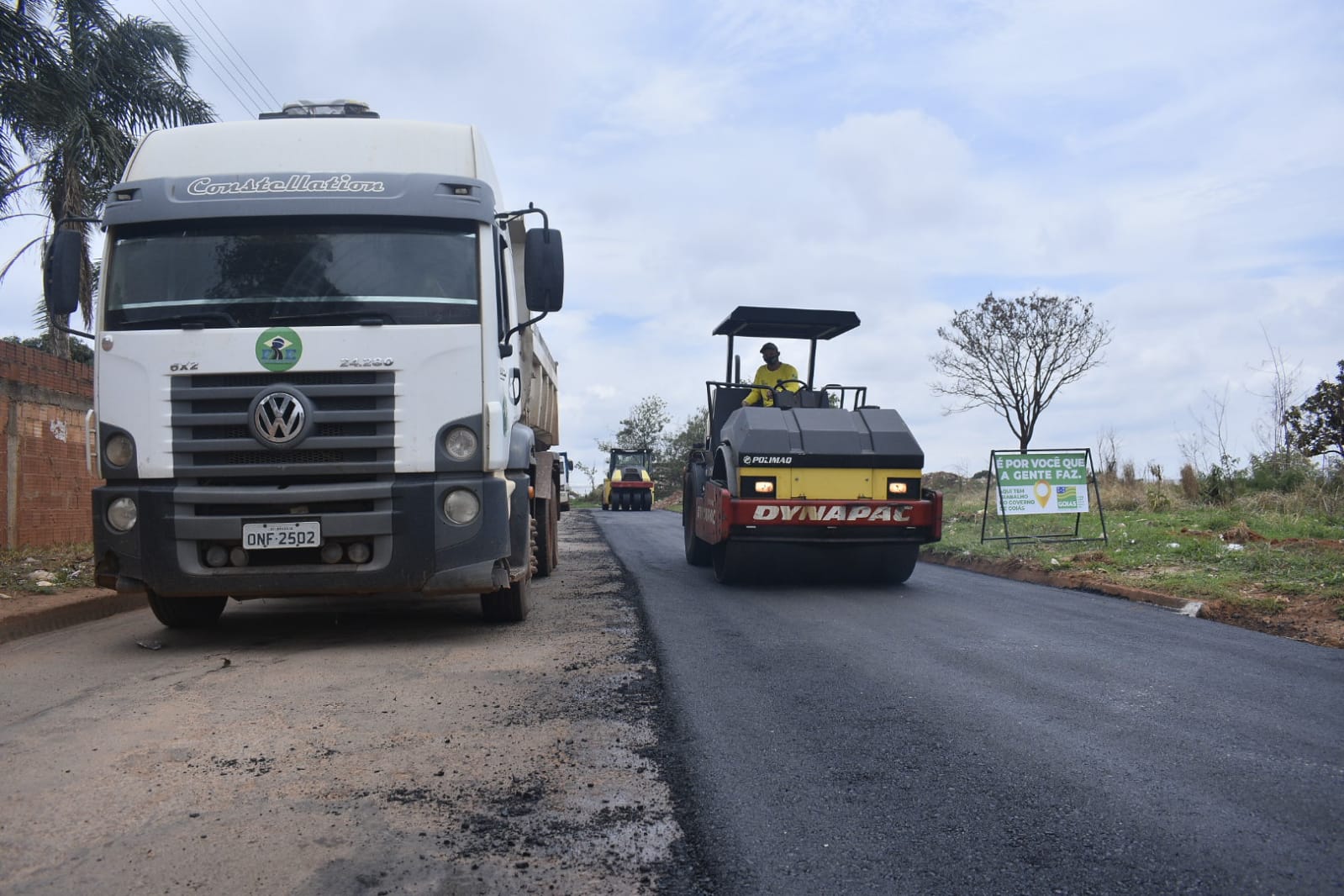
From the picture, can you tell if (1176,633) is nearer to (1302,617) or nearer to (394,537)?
(1302,617)

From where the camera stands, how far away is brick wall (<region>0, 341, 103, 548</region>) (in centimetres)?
1148

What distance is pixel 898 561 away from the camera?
10.2 m

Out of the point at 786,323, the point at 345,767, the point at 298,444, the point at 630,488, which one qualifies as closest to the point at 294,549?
the point at 298,444

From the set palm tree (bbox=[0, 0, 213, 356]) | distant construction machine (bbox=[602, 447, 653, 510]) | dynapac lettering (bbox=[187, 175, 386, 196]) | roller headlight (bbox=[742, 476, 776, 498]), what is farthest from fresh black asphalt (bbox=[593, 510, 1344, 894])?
distant construction machine (bbox=[602, 447, 653, 510])

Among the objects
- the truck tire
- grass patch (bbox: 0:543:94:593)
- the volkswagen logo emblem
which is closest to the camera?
the volkswagen logo emblem

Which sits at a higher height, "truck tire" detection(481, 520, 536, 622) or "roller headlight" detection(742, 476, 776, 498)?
"roller headlight" detection(742, 476, 776, 498)

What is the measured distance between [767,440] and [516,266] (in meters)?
2.81

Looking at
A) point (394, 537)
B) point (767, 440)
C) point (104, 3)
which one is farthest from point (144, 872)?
point (104, 3)

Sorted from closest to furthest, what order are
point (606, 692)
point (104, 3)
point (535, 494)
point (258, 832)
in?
point (258, 832) < point (606, 692) < point (535, 494) < point (104, 3)

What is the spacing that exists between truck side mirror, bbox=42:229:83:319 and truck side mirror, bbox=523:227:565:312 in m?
2.90

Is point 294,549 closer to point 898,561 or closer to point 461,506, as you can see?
point 461,506

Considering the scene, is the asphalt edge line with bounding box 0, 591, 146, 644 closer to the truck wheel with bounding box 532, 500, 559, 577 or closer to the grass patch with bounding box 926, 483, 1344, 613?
the truck wheel with bounding box 532, 500, 559, 577

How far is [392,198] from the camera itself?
22.0ft

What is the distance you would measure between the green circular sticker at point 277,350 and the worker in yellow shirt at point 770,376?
20.2 ft
